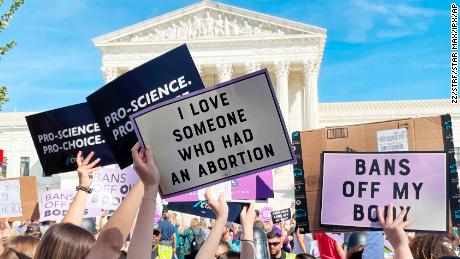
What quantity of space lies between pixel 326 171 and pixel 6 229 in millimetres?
4615

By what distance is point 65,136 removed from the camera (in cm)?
527

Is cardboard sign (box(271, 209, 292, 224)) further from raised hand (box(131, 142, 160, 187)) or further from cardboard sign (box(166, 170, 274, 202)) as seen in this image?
raised hand (box(131, 142, 160, 187))

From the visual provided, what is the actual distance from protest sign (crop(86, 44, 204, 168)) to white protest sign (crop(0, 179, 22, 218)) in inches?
197

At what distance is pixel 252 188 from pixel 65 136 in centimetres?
393

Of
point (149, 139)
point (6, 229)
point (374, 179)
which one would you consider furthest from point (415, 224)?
point (6, 229)

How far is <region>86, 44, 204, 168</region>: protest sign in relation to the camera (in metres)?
3.75

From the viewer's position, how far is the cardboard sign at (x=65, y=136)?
5.16m

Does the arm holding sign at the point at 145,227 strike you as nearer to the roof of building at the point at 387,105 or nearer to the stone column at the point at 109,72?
the stone column at the point at 109,72

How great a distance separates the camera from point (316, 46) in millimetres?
52438

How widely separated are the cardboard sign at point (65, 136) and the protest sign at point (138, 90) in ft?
4.07

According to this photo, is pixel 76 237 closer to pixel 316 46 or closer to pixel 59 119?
pixel 59 119

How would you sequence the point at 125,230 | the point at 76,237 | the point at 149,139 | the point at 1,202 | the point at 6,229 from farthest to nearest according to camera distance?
the point at 1,202 < the point at 6,229 < the point at 149,139 < the point at 76,237 < the point at 125,230

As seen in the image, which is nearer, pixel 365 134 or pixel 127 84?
pixel 127 84

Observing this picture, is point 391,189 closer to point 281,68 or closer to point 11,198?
point 11,198
